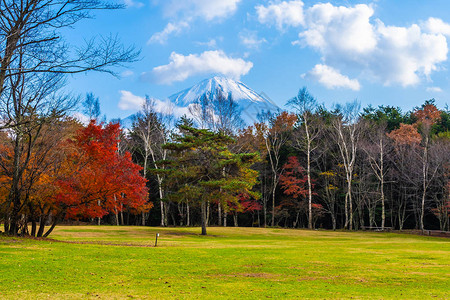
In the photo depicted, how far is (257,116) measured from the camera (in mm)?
48344

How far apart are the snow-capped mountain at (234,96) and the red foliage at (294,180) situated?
8.55 m

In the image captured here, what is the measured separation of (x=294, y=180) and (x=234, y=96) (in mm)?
18089

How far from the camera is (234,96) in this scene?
54.3 m

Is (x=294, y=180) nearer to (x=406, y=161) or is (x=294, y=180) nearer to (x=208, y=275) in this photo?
Answer: (x=406, y=161)

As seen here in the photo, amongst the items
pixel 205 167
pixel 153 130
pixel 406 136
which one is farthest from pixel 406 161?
pixel 153 130

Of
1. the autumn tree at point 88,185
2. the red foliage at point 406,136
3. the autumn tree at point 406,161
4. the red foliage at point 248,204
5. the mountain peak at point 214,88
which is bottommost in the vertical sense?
the red foliage at point 248,204

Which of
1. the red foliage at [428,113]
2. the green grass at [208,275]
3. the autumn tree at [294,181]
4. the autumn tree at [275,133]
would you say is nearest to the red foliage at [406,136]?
the red foliage at [428,113]

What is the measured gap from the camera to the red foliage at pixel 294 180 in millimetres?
41188

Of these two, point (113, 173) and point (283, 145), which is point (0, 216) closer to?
point (113, 173)

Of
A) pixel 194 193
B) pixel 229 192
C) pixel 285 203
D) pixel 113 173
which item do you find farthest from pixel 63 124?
pixel 285 203

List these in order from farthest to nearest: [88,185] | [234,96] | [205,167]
Result: 1. [234,96]
2. [205,167]
3. [88,185]

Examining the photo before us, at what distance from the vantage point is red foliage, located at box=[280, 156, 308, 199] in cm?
4119

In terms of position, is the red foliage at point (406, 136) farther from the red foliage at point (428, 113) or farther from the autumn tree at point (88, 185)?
the autumn tree at point (88, 185)

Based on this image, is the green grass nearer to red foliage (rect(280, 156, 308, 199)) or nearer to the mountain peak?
red foliage (rect(280, 156, 308, 199))
